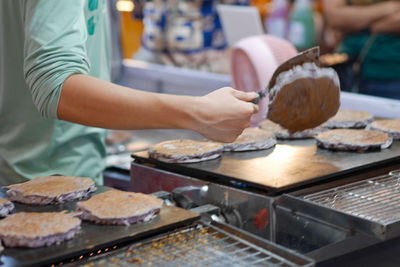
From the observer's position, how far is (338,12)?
3875 mm

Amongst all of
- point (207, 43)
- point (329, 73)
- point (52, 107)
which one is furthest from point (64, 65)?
point (207, 43)

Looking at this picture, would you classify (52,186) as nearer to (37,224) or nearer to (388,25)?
(37,224)

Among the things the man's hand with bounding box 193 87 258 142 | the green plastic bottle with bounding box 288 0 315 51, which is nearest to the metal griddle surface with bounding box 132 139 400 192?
the man's hand with bounding box 193 87 258 142

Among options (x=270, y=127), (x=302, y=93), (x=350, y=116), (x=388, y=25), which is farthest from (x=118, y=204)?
(x=388, y=25)

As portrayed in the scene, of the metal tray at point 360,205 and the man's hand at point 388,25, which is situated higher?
the man's hand at point 388,25

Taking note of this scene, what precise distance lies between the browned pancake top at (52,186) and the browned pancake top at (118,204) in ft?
0.35

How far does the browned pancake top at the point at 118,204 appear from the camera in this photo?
1.46 metres

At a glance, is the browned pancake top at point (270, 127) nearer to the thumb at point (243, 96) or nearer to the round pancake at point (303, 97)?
the round pancake at point (303, 97)

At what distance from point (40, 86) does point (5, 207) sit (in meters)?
0.35

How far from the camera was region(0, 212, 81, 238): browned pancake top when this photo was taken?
134cm

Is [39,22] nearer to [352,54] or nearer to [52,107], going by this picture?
[52,107]

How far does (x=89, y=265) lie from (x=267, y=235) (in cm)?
59

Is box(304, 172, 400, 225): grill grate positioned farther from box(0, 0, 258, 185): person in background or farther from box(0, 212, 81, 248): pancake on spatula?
box(0, 212, 81, 248): pancake on spatula

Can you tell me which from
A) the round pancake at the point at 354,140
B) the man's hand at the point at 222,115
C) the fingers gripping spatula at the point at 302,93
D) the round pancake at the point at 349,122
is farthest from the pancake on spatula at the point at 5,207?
the round pancake at the point at 349,122
